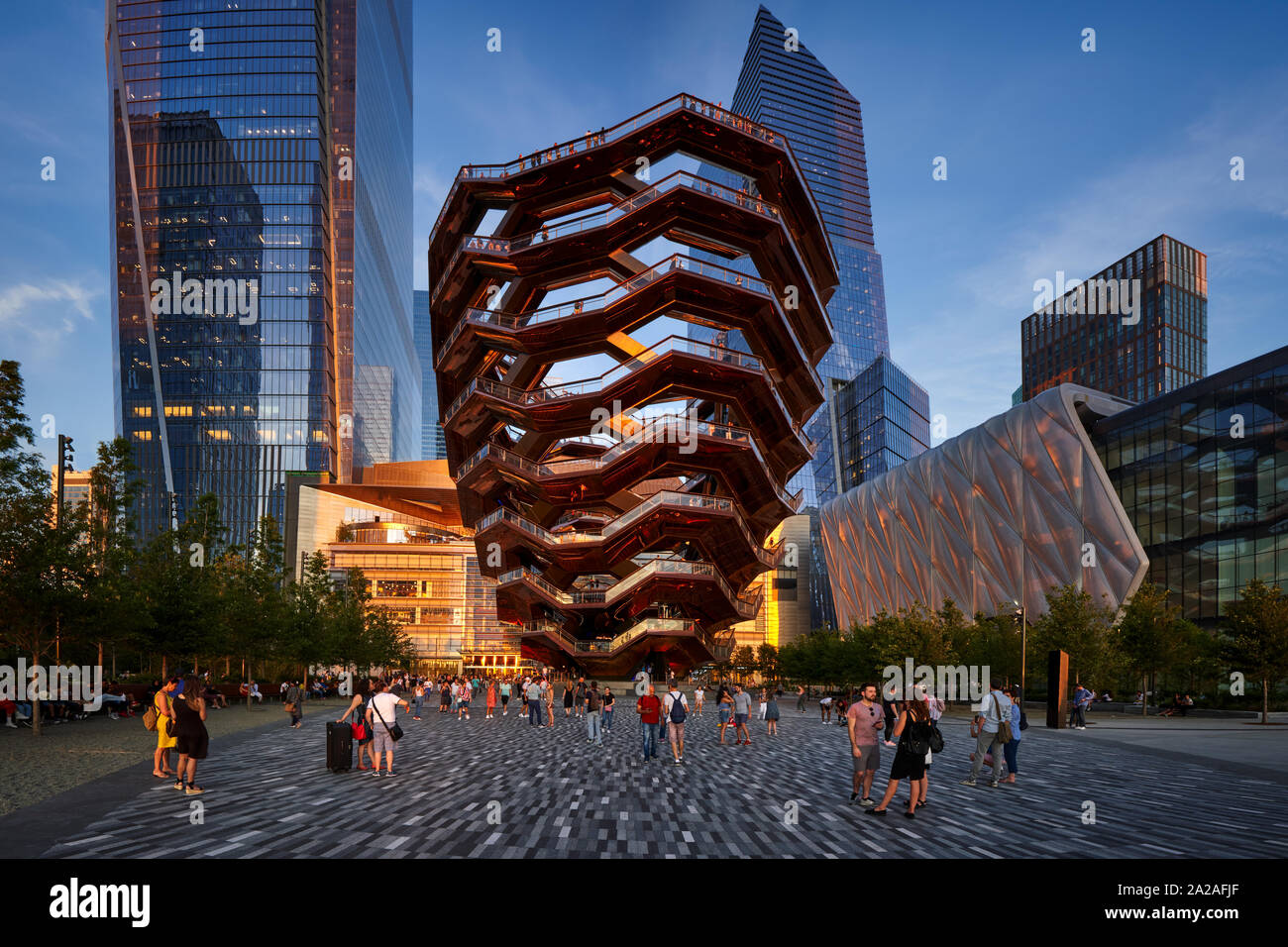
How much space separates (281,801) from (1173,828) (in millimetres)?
11910

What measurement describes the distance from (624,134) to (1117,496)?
40.9m

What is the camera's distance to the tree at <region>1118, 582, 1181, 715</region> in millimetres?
38312

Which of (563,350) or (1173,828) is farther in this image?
(563,350)

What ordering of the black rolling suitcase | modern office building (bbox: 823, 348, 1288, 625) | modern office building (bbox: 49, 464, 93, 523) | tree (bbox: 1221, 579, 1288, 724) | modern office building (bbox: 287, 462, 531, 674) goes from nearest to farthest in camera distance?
the black rolling suitcase < modern office building (bbox: 49, 464, 93, 523) < tree (bbox: 1221, 579, 1288, 724) < modern office building (bbox: 823, 348, 1288, 625) < modern office building (bbox: 287, 462, 531, 674)

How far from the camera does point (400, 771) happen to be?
1531 centimetres

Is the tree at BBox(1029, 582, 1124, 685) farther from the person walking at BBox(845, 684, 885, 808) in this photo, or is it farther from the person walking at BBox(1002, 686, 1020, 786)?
the person walking at BBox(845, 684, 885, 808)

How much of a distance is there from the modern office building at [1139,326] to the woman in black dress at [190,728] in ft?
536

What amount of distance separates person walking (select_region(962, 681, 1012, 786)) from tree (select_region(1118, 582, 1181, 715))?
29.2 m

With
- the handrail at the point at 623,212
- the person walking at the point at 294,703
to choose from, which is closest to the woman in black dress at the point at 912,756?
the person walking at the point at 294,703

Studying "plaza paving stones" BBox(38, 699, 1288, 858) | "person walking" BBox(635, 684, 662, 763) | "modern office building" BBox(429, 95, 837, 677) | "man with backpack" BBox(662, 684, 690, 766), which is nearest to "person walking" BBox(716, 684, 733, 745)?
"plaza paving stones" BBox(38, 699, 1288, 858)

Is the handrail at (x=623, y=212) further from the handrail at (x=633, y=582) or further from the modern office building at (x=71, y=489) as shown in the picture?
the modern office building at (x=71, y=489)
